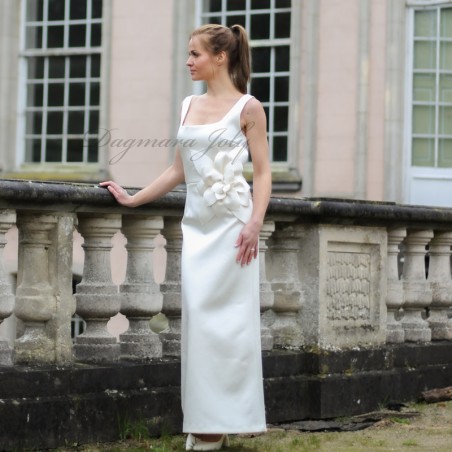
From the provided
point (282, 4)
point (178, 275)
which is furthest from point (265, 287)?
point (282, 4)

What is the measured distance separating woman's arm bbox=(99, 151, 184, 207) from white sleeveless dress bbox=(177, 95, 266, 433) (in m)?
0.20

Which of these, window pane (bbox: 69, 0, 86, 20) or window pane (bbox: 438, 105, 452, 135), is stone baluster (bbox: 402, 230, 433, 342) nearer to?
window pane (bbox: 438, 105, 452, 135)

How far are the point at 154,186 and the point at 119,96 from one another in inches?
466

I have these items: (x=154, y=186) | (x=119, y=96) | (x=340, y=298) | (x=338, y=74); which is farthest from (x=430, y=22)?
(x=154, y=186)

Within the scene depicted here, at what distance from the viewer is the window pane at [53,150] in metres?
19.0

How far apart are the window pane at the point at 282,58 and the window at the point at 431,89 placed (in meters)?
1.41

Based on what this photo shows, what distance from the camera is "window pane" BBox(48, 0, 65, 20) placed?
19.1 metres

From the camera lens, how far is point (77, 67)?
19078mm

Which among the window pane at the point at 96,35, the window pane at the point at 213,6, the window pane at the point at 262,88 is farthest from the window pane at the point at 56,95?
the window pane at the point at 262,88

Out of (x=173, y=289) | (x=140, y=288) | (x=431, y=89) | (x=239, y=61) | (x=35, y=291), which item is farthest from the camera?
(x=431, y=89)

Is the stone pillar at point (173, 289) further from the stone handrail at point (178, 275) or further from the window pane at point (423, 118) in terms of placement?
the window pane at point (423, 118)

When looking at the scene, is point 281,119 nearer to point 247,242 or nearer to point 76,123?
point 76,123

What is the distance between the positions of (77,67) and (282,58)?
8.53 ft

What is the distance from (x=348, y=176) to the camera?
1717cm
